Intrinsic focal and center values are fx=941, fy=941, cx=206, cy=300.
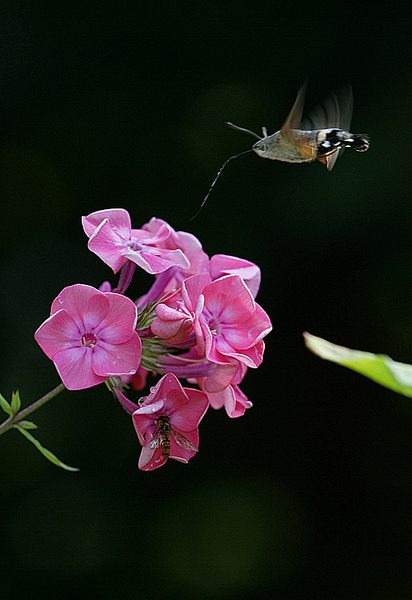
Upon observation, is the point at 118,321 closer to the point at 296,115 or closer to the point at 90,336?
the point at 90,336

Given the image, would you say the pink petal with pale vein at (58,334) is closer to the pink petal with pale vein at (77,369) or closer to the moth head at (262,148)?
the pink petal with pale vein at (77,369)

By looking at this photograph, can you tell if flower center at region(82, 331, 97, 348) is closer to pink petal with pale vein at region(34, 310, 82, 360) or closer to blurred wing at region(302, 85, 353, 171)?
pink petal with pale vein at region(34, 310, 82, 360)

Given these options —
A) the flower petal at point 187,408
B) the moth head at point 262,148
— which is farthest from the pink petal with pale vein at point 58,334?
the moth head at point 262,148

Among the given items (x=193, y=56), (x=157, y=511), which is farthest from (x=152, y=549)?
(x=193, y=56)

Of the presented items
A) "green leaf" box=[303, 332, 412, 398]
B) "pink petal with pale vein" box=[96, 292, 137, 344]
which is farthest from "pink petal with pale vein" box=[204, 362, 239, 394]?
"green leaf" box=[303, 332, 412, 398]

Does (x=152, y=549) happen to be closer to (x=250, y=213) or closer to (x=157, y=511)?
(x=157, y=511)

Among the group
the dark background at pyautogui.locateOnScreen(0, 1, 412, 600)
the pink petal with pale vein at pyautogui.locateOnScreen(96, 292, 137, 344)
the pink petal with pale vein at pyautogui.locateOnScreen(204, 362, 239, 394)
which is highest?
the pink petal with pale vein at pyautogui.locateOnScreen(96, 292, 137, 344)

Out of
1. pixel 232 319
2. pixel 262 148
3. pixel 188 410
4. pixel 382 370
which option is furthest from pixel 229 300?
pixel 382 370
